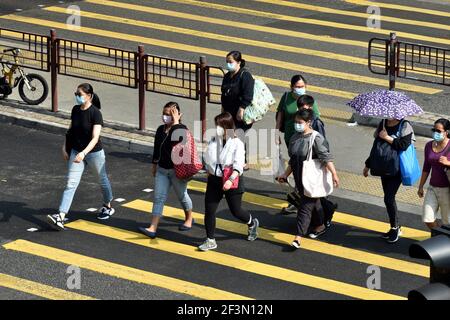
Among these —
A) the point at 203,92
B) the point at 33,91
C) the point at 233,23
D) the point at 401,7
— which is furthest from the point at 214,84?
the point at 401,7

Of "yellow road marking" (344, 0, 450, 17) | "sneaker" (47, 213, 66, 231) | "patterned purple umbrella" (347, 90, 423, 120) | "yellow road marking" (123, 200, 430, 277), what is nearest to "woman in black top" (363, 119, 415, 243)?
"patterned purple umbrella" (347, 90, 423, 120)

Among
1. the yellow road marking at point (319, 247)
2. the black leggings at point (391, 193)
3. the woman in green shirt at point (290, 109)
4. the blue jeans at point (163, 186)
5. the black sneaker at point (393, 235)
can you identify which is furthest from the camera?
the woman in green shirt at point (290, 109)

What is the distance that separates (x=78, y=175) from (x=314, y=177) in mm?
2788

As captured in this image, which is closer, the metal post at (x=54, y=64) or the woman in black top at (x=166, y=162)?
the woman in black top at (x=166, y=162)

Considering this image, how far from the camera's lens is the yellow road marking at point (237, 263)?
492 inches

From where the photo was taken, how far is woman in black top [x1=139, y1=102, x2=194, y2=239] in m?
13.9

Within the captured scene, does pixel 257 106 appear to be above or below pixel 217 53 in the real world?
above

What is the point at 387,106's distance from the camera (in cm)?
1370

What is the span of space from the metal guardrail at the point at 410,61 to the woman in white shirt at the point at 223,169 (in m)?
5.74

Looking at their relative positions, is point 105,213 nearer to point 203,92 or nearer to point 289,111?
point 289,111

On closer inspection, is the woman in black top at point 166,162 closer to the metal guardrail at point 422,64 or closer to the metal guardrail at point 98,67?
the metal guardrail at point 98,67

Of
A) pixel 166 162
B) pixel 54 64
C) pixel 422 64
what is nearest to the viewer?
pixel 166 162

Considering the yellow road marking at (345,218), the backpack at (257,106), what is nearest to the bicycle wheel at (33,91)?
the yellow road marking at (345,218)
